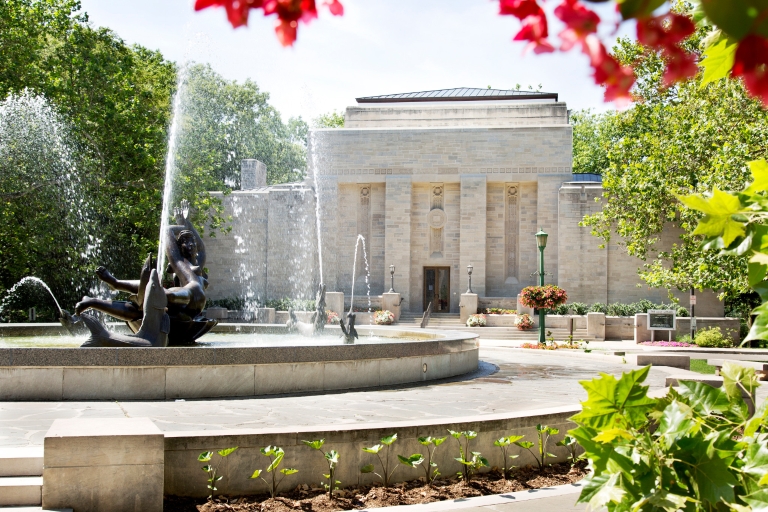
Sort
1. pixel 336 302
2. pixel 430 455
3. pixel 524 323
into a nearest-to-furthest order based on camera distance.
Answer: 1. pixel 430 455
2. pixel 524 323
3. pixel 336 302

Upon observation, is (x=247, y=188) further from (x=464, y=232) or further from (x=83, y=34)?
(x=83, y=34)

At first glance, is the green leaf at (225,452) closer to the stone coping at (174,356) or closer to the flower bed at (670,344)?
the stone coping at (174,356)

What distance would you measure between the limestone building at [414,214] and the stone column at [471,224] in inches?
2.3

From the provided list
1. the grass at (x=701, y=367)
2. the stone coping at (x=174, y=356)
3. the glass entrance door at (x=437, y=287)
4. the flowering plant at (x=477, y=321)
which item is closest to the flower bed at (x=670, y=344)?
the flowering plant at (x=477, y=321)

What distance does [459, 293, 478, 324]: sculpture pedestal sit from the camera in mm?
39500

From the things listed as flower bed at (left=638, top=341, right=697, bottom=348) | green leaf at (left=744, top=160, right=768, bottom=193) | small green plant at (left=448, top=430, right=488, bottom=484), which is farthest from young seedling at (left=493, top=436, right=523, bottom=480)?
flower bed at (left=638, top=341, right=697, bottom=348)

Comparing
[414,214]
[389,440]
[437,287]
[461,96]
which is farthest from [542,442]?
[461,96]

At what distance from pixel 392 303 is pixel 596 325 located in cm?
→ 1076

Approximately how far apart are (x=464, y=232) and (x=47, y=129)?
74.8 feet

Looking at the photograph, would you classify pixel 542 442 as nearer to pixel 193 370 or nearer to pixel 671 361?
pixel 193 370

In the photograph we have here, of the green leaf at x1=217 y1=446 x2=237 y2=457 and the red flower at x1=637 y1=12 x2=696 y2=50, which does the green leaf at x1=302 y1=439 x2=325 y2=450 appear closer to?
the green leaf at x1=217 y1=446 x2=237 y2=457

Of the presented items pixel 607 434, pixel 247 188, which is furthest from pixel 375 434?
pixel 247 188

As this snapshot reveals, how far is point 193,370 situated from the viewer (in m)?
10.6

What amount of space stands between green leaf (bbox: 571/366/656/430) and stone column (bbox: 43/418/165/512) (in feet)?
14.4
